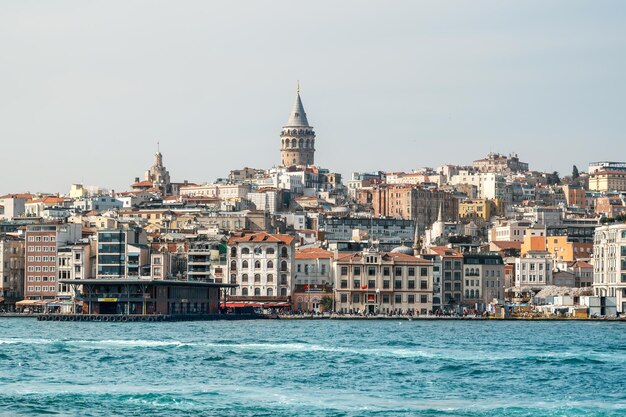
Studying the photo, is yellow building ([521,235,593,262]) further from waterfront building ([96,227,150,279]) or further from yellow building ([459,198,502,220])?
yellow building ([459,198,502,220])

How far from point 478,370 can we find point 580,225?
99608 mm

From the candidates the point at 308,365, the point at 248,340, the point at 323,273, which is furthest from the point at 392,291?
the point at 308,365

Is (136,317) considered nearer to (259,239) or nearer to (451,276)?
(259,239)

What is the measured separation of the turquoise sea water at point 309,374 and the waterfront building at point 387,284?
28.7 meters

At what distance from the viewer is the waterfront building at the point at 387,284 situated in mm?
109625

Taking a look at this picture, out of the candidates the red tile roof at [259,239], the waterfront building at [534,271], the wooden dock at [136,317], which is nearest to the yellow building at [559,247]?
the waterfront building at [534,271]

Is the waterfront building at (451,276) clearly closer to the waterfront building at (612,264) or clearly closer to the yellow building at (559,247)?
the waterfront building at (612,264)

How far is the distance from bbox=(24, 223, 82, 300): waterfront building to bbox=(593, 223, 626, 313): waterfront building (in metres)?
→ 38.4

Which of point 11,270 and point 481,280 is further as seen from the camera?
point 11,270

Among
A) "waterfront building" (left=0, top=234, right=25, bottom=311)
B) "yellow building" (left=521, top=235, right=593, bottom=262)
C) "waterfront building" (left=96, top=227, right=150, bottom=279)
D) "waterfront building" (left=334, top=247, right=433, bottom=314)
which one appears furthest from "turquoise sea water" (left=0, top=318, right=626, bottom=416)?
"yellow building" (left=521, top=235, right=593, bottom=262)

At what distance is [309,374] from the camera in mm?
50125

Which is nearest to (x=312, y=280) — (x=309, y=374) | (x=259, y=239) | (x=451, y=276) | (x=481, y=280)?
(x=259, y=239)

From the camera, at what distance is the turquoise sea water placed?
4053 centimetres

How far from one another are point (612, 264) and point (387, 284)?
15.4 metres
